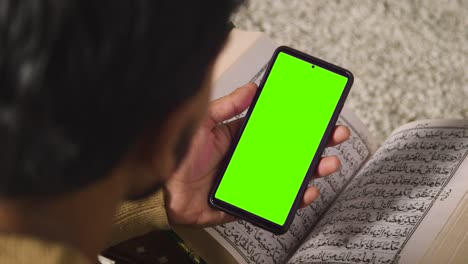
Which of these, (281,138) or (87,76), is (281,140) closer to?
(281,138)

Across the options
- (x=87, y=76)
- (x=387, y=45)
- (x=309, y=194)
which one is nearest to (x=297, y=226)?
(x=309, y=194)

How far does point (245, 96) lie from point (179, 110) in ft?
1.17

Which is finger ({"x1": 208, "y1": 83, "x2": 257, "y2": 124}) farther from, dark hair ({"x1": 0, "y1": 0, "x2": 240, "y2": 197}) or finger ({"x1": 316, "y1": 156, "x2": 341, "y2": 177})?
dark hair ({"x1": 0, "y1": 0, "x2": 240, "y2": 197})

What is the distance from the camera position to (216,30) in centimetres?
25

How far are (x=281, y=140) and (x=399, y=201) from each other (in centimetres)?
15

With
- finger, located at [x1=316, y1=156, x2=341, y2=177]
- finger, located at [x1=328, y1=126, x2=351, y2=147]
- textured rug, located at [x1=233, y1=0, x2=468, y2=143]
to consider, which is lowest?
finger, located at [x1=316, y1=156, x2=341, y2=177]

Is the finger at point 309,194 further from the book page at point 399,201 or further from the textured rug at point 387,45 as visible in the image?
the textured rug at point 387,45

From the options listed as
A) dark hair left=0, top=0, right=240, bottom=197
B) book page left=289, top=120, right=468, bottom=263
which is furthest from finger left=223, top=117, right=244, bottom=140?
dark hair left=0, top=0, right=240, bottom=197

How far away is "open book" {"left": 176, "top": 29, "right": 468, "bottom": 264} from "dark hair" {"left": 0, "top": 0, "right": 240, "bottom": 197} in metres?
0.39

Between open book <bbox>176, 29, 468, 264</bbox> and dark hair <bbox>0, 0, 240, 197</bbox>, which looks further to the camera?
open book <bbox>176, 29, 468, 264</bbox>

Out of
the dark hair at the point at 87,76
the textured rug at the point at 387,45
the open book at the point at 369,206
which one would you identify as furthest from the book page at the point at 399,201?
the dark hair at the point at 87,76

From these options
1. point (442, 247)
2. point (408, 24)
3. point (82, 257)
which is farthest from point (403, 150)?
point (82, 257)

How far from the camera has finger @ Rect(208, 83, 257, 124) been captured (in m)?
0.62

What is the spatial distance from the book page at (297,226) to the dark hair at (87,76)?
392 millimetres
